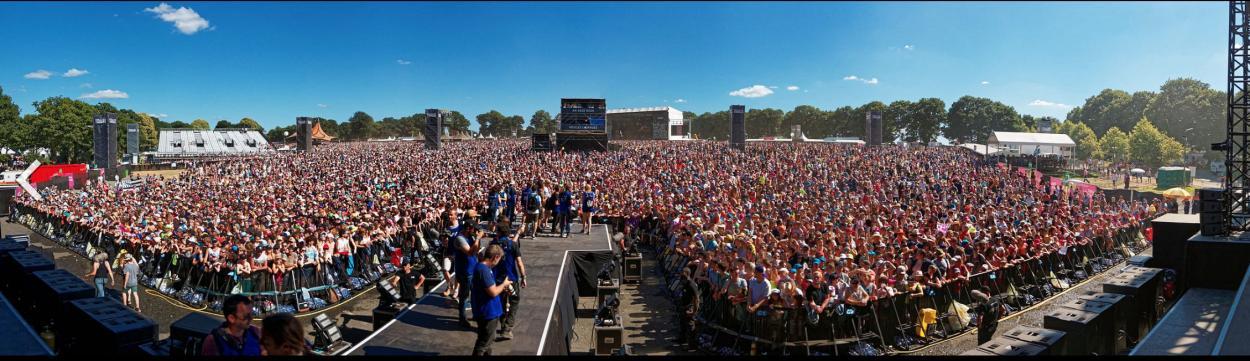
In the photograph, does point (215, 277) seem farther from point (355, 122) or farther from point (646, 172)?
point (355, 122)

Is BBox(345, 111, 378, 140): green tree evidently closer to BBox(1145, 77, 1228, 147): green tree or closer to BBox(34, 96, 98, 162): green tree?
BBox(34, 96, 98, 162): green tree

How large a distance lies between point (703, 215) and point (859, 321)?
7407 millimetres

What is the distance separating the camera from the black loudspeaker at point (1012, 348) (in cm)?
679

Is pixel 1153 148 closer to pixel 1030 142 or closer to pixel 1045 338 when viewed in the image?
pixel 1030 142

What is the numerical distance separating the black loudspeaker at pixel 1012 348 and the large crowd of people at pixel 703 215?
7.15ft

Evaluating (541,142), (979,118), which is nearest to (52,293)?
(541,142)

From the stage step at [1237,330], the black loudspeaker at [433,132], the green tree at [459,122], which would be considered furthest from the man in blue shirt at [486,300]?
the green tree at [459,122]

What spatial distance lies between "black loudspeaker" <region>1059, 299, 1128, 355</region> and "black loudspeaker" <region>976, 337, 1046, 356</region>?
4.72 ft

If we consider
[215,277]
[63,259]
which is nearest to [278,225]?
[215,277]

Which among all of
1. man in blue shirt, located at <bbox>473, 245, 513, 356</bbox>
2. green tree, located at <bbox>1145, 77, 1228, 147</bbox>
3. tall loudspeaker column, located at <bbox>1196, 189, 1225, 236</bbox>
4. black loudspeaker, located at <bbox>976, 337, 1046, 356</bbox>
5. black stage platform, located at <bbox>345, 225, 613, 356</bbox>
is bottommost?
black loudspeaker, located at <bbox>976, 337, 1046, 356</bbox>

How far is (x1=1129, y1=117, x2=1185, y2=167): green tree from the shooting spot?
197 feet

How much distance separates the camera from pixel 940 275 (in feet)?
35.5

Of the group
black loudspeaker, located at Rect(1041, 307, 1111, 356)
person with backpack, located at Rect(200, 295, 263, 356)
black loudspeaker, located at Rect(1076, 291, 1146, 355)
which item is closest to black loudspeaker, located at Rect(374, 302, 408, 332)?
person with backpack, located at Rect(200, 295, 263, 356)

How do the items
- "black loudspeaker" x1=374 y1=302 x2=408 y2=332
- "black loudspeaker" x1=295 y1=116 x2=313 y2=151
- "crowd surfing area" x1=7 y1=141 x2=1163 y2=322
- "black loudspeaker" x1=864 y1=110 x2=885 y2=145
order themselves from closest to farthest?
"black loudspeaker" x1=374 y1=302 x2=408 y2=332, "crowd surfing area" x1=7 y1=141 x2=1163 y2=322, "black loudspeaker" x1=864 y1=110 x2=885 y2=145, "black loudspeaker" x1=295 y1=116 x2=313 y2=151
